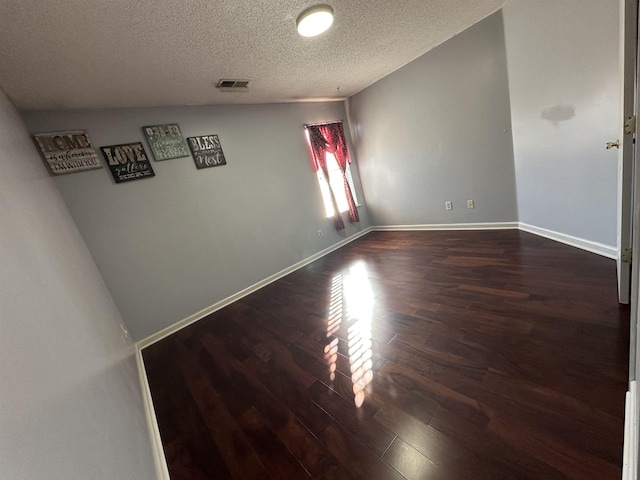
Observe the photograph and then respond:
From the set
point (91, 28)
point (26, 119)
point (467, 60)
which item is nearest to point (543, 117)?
point (467, 60)

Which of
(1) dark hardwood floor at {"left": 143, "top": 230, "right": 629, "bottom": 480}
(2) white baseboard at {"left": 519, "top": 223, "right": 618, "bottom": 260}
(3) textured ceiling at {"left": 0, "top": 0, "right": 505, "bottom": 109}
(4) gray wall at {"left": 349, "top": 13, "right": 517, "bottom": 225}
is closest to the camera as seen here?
(1) dark hardwood floor at {"left": 143, "top": 230, "right": 629, "bottom": 480}

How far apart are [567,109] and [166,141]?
374 centimetres

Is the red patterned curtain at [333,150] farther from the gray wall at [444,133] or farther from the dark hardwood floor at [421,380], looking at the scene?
the dark hardwood floor at [421,380]

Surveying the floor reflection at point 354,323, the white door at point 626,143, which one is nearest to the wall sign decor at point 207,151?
the floor reflection at point 354,323

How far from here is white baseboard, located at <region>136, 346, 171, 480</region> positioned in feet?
4.10

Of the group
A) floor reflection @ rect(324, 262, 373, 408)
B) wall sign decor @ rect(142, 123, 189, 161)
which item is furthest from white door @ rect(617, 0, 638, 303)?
wall sign decor @ rect(142, 123, 189, 161)

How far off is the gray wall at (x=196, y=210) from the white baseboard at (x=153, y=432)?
827 millimetres

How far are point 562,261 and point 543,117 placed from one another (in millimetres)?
1337

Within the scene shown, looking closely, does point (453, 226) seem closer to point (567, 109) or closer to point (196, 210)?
point (567, 109)

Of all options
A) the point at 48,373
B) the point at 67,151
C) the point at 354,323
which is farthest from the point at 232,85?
the point at 48,373

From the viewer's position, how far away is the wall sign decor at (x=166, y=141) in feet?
8.66

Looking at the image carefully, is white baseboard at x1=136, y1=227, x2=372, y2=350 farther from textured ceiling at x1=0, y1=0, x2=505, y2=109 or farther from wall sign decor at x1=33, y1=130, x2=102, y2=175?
textured ceiling at x1=0, y1=0, x2=505, y2=109

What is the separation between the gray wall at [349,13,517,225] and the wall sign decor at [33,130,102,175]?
3.56m

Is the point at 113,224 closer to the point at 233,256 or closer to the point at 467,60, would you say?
the point at 233,256
